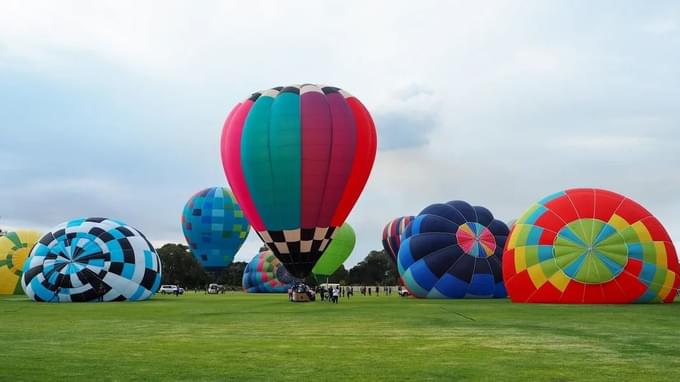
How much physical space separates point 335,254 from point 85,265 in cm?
2323

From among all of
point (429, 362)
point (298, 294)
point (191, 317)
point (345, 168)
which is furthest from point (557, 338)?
point (298, 294)

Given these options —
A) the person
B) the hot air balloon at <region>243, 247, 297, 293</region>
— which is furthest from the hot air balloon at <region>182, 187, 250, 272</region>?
the person

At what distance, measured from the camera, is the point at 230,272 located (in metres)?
89.2

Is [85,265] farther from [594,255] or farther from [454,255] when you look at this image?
[594,255]

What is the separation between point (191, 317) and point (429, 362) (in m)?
9.76

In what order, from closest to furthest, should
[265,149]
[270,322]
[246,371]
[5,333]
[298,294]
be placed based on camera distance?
[246,371] < [5,333] < [270,322] < [265,149] < [298,294]

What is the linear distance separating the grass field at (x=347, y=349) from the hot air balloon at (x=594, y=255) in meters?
6.11

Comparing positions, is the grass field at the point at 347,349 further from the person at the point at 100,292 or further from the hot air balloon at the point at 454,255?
the hot air balloon at the point at 454,255

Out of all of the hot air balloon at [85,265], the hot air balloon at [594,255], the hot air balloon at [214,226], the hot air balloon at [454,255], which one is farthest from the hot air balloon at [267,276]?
the hot air balloon at [594,255]

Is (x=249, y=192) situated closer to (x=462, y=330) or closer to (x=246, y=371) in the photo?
(x=462, y=330)

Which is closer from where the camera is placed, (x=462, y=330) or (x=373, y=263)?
(x=462, y=330)

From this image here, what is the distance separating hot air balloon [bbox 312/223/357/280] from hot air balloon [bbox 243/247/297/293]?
12.6 feet

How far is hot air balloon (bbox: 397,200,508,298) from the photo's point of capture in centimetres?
2884

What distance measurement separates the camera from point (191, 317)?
53.2ft
